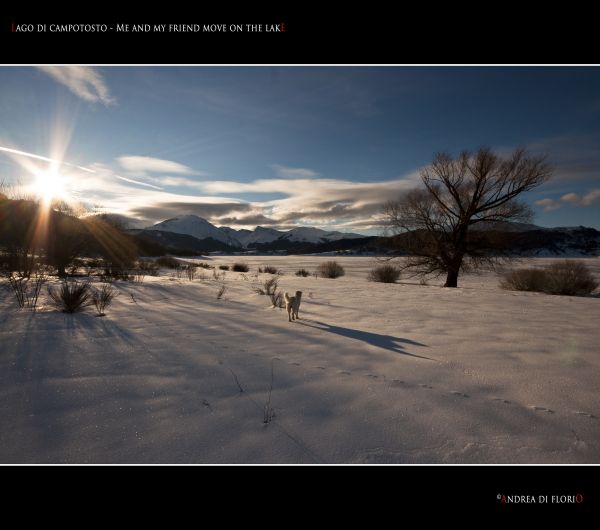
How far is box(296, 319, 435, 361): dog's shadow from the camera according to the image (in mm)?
3250

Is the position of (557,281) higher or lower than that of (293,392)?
higher

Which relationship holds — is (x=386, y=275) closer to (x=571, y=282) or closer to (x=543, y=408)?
(x=571, y=282)

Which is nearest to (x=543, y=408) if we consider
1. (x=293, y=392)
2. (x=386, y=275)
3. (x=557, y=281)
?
(x=293, y=392)

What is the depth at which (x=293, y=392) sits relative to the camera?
83.0 inches

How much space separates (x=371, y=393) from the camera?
6.95 ft

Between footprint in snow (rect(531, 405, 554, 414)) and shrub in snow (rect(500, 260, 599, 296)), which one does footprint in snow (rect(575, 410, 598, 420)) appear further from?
shrub in snow (rect(500, 260, 599, 296))

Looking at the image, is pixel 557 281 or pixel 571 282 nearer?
pixel 571 282

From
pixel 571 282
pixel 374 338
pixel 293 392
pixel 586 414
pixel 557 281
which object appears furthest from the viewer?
pixel 557 281

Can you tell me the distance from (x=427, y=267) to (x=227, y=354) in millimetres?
13310

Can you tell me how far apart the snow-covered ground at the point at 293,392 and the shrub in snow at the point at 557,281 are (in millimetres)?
7680

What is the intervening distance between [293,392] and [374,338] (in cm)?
193
